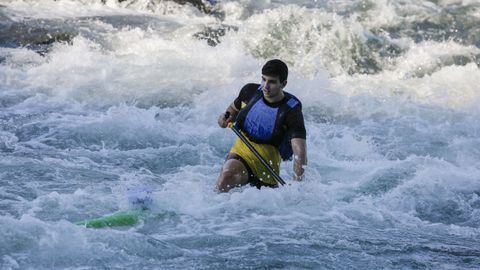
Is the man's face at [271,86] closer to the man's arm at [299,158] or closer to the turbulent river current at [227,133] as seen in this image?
the man's arm at [299,158]

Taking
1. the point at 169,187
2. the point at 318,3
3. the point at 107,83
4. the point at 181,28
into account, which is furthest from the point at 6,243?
the point at 318,3

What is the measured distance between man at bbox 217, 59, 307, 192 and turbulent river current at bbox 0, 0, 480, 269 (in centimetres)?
15

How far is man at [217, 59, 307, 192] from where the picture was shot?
254 inches

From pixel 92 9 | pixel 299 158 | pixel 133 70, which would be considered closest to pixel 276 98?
pixel 299 158

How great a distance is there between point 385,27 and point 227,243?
8.71m

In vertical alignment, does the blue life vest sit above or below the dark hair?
below

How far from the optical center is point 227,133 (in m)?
9.30

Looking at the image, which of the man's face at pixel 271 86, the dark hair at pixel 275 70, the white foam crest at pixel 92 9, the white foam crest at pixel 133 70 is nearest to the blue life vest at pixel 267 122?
the man's face at pixel 271 86

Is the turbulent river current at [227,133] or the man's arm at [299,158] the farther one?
the man's arm at [299,158]

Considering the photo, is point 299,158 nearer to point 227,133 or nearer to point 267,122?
point 267,122

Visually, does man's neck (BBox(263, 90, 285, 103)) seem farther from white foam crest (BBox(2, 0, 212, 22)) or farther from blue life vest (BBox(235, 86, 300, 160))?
white foam crest (BBox(2, 0, 212, 22))

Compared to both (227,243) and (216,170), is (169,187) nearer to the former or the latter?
(216,170)

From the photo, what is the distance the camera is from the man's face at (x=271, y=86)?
21.1ft

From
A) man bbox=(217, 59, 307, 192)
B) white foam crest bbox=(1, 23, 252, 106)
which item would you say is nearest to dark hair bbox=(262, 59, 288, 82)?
man bbox=(217, 59, 307, 192)
